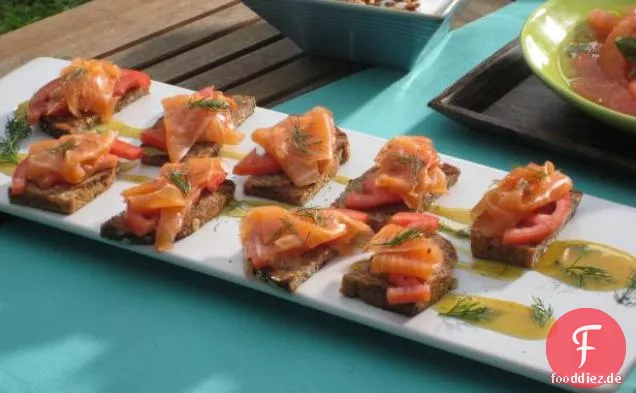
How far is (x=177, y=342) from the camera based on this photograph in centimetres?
222

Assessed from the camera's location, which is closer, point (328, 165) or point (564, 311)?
point (564, 311)

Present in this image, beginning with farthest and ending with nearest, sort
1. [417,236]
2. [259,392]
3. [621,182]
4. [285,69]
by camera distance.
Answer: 1. [285,69]
2. [621,182]
3. [417,236]
4. [259,392]

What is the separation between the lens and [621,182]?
9.33 ft

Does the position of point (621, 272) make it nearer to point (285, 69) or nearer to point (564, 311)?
point (564, 311)

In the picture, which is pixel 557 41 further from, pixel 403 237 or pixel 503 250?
pixel 403 237

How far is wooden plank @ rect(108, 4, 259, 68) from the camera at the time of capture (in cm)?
373

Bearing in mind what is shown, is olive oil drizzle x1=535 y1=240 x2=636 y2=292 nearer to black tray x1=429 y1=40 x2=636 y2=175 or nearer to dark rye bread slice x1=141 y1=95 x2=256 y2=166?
black tray x1=429 y1=40 x2=636 y2=175

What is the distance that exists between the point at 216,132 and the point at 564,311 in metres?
1.22

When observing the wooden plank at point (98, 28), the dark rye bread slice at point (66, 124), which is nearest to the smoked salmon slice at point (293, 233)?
the dark rye bread slice at point (66, 124)

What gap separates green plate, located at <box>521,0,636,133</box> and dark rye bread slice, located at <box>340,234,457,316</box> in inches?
32.8

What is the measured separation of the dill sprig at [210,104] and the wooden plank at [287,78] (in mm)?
428

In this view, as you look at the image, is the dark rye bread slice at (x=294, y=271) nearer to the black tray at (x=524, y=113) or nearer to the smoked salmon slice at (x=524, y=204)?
the smoked salmon slice at (x=524, y=204)

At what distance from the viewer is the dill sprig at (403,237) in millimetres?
2238

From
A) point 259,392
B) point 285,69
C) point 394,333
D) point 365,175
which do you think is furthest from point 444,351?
point 285,69
